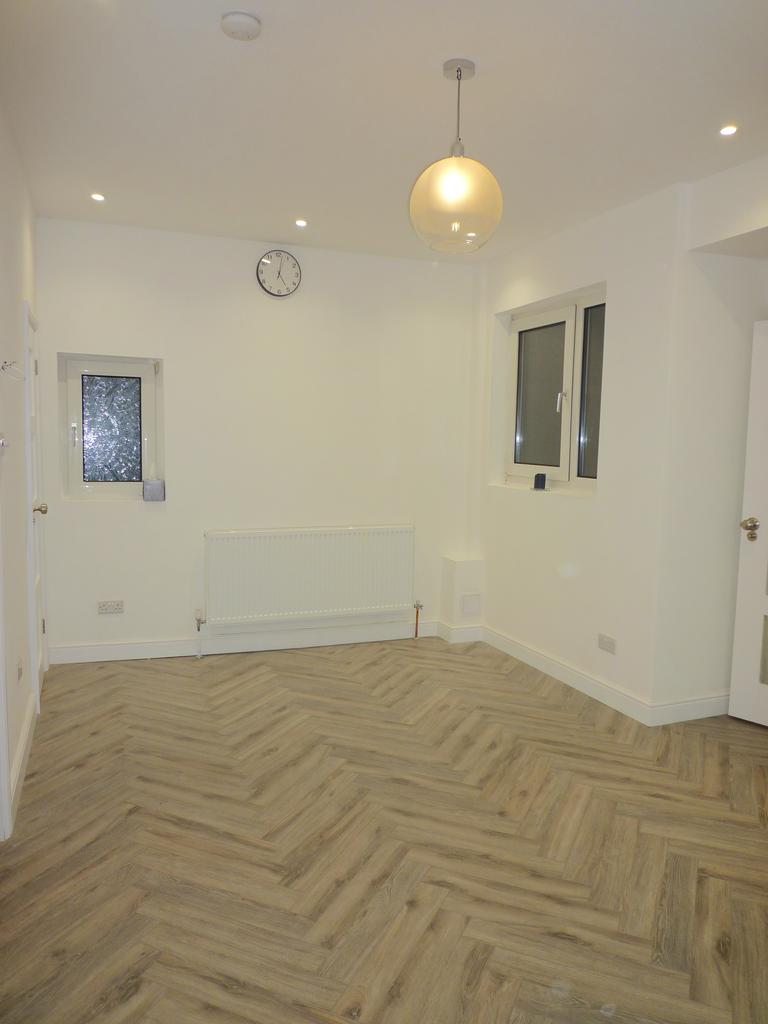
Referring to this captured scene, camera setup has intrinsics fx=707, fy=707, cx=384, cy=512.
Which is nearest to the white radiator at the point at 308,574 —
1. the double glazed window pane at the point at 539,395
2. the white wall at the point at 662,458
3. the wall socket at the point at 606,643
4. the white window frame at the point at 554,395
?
the white window frame at the point at 554,395

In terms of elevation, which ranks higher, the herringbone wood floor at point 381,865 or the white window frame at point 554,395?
the white window frame at point 554,395

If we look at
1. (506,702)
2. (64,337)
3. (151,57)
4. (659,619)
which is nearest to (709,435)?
(659,619)

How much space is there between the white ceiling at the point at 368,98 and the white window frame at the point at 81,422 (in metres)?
1.06

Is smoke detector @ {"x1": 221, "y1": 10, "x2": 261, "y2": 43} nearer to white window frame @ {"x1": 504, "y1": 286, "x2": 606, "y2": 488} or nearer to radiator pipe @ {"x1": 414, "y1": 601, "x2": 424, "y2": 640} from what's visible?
white window frame @ {"x1": 504, "y1": 286, "x2": 606, "y2": 488}

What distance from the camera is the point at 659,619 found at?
3.88m

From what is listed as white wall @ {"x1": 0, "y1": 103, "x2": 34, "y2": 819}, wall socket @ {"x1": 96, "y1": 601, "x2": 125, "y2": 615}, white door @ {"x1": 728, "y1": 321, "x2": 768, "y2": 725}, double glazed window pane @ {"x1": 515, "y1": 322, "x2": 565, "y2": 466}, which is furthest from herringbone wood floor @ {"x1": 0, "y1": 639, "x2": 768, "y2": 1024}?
double glazed window pane @ {"x1": 515, "y1": 322, "x2": 565, "y2": 466}

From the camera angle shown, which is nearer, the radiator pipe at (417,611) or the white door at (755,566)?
the white door at (755,566)

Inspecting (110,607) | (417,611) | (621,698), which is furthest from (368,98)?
(417,611)

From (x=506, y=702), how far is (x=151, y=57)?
3.61 metres

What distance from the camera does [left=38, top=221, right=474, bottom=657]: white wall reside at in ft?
15.2

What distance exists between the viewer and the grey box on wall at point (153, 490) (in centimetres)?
479

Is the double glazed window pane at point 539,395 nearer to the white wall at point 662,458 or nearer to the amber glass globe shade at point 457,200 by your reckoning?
the white wall at point 662,458

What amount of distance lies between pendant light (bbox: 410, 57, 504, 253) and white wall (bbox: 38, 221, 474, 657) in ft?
9.40

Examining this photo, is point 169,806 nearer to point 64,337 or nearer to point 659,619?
point 659,619
